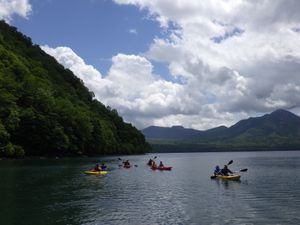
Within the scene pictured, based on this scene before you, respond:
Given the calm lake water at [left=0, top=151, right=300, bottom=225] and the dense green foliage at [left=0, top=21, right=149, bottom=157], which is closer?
the calm lake water at [left=0, top=151, right=300, bottom=225]

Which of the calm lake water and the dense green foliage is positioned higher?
the dense green foliage

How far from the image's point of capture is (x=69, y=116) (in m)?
152

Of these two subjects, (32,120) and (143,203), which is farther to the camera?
(32,120)

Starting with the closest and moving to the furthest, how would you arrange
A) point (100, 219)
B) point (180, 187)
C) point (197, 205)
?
point (100, 219) → point (197, 205) → point (180, 187)

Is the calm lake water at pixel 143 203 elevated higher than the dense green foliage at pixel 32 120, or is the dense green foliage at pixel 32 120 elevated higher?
the dense green foliage at pixel 32 120

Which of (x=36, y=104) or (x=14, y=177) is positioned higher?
(x=36, y=104)

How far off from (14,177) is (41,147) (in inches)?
2862

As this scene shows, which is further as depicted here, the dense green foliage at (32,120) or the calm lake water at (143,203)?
the dense green foliage at (32,120)

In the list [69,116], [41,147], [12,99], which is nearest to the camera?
[12,99]

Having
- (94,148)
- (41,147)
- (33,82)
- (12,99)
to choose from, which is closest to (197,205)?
(12,99)

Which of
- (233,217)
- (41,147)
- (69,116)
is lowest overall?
(233,217)

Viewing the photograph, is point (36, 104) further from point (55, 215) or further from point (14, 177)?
point (55, 215)

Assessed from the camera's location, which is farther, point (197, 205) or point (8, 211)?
point (197, 205)

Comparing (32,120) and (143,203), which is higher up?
(32,120)
